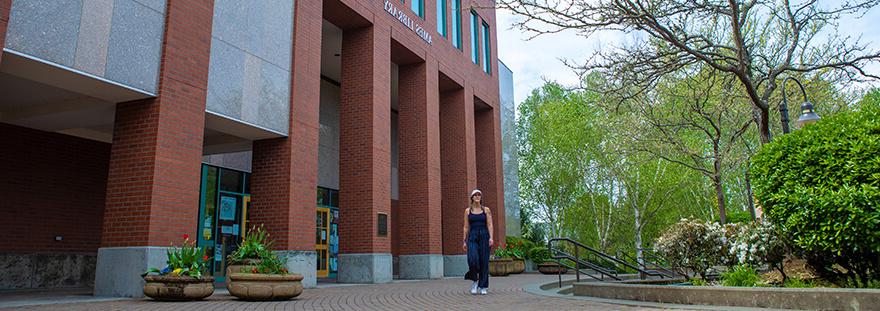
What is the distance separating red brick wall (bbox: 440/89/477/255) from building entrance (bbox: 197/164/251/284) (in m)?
6.88

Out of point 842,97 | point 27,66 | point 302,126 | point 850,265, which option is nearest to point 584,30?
point 850,265

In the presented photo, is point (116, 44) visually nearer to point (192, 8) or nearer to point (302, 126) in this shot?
point (192, 8)

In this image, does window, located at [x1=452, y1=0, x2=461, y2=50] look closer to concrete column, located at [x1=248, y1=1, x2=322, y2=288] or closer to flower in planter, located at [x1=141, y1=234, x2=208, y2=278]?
concrete column, located at [x1=248, y1=1, x2=322, y2=288]

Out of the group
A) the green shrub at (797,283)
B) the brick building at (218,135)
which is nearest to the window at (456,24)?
the brick building at (218,135)

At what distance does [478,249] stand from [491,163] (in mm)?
13256

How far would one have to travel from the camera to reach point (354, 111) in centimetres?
1524

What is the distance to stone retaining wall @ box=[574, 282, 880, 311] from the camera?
5723mm

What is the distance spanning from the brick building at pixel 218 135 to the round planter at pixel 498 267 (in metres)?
1.70

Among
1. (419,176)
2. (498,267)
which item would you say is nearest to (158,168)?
(419,176)

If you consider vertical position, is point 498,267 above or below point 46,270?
below

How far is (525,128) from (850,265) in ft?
101

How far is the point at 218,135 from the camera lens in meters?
12.8

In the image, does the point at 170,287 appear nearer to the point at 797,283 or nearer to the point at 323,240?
the point at 797,283

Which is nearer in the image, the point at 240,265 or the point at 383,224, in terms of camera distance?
the point at 240,265
